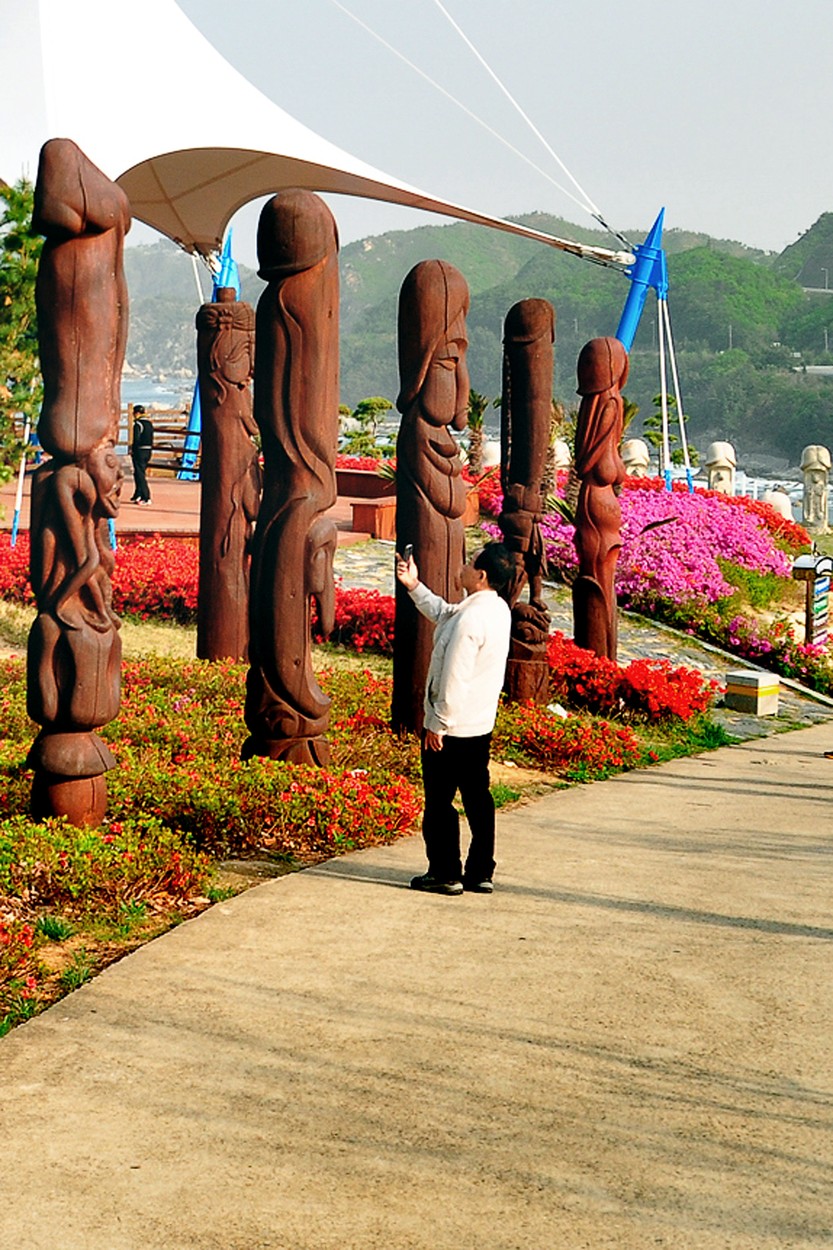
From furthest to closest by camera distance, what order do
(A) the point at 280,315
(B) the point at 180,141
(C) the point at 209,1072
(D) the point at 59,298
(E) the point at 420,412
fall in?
1. (B) the point at 180,141
2. (E) the point at 420,412
3. (A) the point at 280,315
4. (D) the point at 59,298
5. (C) the point at 209,1072

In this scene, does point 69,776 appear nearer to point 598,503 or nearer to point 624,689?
point 624,689

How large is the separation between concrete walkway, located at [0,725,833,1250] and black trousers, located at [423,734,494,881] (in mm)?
167

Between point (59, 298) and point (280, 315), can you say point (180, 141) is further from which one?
point (59, 298)

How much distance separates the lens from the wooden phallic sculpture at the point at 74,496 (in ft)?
18.3

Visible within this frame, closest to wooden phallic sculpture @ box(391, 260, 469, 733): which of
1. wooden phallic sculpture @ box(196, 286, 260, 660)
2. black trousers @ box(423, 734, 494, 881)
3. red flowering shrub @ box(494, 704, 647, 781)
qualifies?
red flowering shrub @ box(494, 704, 647, 781)

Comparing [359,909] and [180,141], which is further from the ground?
[180,141]

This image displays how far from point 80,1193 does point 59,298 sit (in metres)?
3.67

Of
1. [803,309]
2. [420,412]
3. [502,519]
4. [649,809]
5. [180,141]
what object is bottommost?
[649,809]

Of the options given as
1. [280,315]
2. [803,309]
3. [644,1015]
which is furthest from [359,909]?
[803,309]

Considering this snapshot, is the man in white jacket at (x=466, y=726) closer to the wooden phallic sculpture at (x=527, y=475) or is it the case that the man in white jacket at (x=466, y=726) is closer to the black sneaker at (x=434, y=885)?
the black sneaker at (x=434, y=885)

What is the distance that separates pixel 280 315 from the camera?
22.6 feet

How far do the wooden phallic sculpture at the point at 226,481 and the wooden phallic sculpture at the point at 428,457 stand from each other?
2077mm

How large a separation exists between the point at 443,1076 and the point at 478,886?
1.78 meters

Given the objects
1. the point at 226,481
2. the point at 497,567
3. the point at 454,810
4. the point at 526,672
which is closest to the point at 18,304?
the point at 226,481
